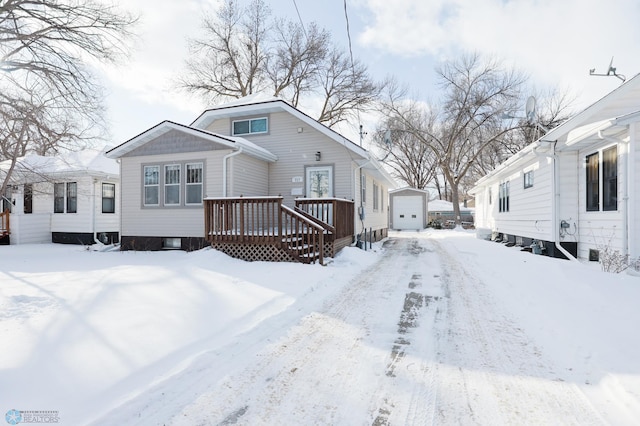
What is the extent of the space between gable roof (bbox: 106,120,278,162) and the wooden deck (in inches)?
80.0

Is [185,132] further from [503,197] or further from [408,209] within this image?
[408,209]

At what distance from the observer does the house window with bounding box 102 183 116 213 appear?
564 inches

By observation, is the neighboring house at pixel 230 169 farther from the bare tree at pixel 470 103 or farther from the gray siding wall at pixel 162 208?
the bare tree at pixel 470 103

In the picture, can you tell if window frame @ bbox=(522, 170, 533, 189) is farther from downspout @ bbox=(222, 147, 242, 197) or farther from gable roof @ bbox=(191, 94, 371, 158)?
downspout @ bbox=(222, 147, 242, 197)

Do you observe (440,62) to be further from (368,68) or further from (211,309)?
(211,309)

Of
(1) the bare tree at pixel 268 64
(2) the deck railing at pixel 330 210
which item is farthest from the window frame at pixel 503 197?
(1) the bare tree at pixel 268 64

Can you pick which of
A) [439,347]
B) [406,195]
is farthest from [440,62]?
[439,347]

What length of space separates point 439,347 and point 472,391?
84cm

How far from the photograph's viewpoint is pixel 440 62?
28.3 meters

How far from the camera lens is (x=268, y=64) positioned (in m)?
24.2

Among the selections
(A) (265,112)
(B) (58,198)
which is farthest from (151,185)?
(B) (58,198)

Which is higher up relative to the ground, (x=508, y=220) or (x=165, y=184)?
(x=165, y=184)

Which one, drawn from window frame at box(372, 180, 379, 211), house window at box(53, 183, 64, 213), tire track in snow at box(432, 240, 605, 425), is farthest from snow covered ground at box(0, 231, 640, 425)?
house window at box(53, 183, 64, 213)

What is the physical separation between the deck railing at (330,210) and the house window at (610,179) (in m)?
6.25
